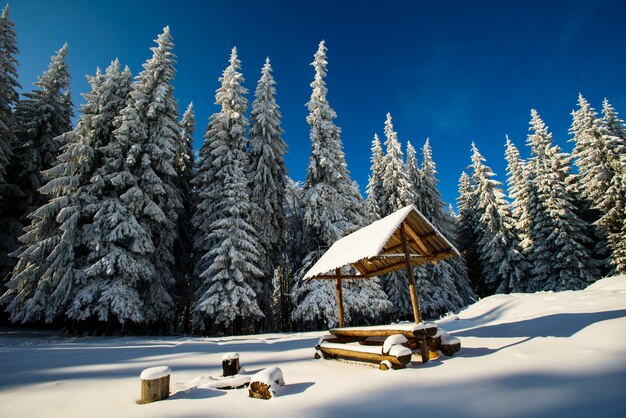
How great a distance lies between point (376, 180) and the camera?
3050 centimetres

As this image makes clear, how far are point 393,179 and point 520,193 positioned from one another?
12.7 m

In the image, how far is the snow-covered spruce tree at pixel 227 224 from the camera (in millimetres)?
16531

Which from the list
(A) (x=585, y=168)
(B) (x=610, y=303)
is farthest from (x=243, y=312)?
(A) (x=585, y=168)

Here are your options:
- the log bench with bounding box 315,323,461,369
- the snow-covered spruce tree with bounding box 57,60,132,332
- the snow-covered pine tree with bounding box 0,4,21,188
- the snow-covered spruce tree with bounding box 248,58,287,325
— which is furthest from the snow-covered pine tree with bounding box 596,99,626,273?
the snow-covered pine tree with bounding box 0,4,21,188

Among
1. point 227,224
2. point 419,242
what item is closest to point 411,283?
point 419,242

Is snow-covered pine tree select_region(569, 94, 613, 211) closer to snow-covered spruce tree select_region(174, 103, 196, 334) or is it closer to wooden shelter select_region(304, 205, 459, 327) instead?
wooden shelter select_region(304, 205, 459, 327)

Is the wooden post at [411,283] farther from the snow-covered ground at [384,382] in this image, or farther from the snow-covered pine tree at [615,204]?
the snow-covered pine tree at [615,204]

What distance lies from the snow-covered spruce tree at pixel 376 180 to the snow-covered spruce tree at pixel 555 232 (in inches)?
538

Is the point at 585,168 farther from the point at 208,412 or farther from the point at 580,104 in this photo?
the point at 208,412

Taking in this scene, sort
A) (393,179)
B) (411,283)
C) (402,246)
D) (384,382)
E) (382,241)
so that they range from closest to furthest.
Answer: (384,382), (382,241), (411,283), (402,246), (393,179)

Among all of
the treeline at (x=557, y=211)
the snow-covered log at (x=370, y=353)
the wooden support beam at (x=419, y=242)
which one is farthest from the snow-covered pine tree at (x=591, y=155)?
the snow-covered log at (x=370, y=353)

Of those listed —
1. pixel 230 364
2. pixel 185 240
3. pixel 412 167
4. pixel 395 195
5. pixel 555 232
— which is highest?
pixel 412 167

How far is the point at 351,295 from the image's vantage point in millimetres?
19516

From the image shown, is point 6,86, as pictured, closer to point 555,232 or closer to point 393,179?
point 393,179
